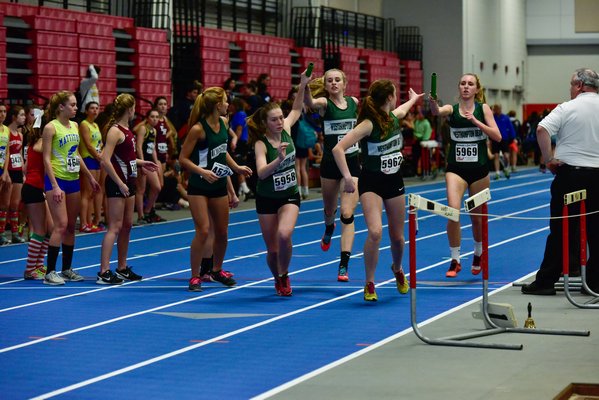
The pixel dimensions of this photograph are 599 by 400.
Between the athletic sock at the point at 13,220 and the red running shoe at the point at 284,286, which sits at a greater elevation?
the athletic sock at the point at 13,220

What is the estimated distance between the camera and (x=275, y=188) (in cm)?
991

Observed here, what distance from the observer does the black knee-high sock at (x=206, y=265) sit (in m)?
11.1

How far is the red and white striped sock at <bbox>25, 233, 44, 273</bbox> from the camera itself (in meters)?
11.5

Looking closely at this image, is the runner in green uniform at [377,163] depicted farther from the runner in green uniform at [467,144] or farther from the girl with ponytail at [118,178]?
→ the girl with ponytail at [118,178]

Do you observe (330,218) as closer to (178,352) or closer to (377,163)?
(377,163)

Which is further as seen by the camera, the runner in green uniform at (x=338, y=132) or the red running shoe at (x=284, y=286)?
the runner in green uniform at (x=338, y=132)

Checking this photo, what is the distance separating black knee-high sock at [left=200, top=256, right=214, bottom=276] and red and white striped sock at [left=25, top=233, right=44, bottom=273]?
5.53 ft

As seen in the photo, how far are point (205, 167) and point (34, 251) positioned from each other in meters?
2.27

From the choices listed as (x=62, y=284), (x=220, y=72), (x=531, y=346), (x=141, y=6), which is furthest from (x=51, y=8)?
(x=531, y=346)

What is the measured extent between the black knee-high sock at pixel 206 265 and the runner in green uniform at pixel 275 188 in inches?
44.4

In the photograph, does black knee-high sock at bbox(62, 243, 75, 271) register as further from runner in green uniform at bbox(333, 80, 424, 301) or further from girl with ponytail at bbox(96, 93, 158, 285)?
runner in green uniform at bbox(333, 80, 424, 301)

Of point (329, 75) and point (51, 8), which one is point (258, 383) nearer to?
point (329, 75)

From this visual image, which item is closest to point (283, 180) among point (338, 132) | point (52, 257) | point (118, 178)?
point (338, 132)

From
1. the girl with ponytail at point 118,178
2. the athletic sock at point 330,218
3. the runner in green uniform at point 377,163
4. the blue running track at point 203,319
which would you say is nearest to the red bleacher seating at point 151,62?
the blue running track at point 203,319
